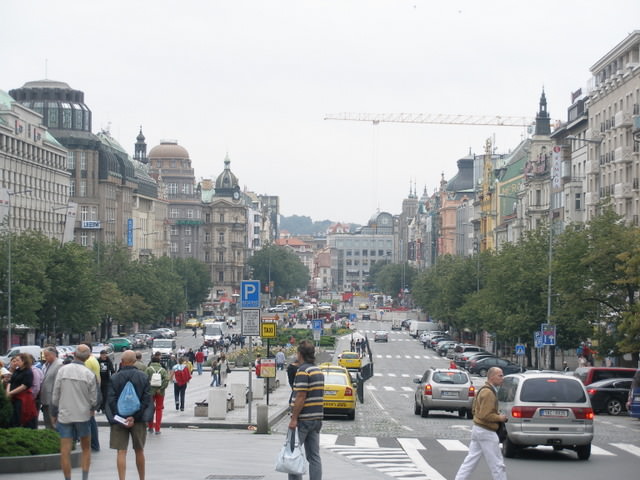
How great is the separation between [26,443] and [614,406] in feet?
85.0

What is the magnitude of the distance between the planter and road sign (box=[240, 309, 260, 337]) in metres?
11.1

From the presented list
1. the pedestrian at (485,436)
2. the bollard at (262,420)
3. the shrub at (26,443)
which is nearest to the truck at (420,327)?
the bollard at (262,420)

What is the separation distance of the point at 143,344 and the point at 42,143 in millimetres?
25657

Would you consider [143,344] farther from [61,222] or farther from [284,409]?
Result: [284,409]

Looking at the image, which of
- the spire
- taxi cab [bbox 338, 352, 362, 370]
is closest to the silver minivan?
taxi cab [bbox 338, 352, 362, 370]

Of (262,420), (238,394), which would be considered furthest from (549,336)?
(262,420)

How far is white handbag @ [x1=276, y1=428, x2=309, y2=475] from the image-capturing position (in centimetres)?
1516

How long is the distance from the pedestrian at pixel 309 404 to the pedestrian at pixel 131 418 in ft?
7.18

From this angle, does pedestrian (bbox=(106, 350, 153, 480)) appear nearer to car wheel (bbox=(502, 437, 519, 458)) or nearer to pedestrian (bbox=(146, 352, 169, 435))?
car wheel (bbox=(502, 437, 519, 458))

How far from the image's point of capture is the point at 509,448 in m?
23.8

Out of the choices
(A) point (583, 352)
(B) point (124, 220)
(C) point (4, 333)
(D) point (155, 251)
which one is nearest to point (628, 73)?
(A) point (583, 352)

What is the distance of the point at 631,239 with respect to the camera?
54312 millimetres

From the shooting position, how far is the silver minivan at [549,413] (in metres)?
23.1

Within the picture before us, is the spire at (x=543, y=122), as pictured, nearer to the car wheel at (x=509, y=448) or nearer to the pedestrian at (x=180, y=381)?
the pedestrian at (x=180, y=381)
